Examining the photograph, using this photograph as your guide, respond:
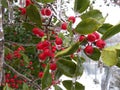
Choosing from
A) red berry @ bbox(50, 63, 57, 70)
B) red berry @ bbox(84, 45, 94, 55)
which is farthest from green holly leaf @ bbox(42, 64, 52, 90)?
red berry @ bbox(84, 45, 94, 55)

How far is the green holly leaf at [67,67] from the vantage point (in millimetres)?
908

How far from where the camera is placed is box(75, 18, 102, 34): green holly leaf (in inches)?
32.3

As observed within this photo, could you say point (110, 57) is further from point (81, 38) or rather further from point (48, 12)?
point (48, 12)

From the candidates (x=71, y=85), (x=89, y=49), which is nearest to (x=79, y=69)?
(x=89, y=49)

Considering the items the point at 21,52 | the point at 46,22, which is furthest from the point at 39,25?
the point at 21,52

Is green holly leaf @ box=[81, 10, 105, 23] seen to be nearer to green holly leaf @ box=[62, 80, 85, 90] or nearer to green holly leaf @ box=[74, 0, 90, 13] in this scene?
green holly leaf @ box=[74, 0, 90, 13]

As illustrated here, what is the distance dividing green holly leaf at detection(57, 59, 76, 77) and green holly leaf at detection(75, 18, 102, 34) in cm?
9

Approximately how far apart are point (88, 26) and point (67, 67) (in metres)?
0.14

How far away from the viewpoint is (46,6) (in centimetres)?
108


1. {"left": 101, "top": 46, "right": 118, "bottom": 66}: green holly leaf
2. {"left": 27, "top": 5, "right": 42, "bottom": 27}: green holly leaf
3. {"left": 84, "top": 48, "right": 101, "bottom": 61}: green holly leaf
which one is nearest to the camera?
{"left": 101, "top": 46, "right": 118, "bottom": 66}: green holly leaf

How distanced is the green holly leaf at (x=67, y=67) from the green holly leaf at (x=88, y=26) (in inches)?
3.7

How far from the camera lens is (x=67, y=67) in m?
0.92

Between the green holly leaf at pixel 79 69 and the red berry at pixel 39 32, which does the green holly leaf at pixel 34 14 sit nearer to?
the red berry at pixel 39 32

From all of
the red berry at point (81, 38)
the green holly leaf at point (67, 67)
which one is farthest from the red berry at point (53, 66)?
the red berry at point (81, 38)
